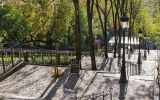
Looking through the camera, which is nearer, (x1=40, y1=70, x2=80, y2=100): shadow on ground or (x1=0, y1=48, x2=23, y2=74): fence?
(x1=40, y1=70, x2=80, y2=100): shadow on ground

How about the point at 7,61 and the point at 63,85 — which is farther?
the point at 7,61

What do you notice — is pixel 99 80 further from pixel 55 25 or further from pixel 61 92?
pixel 55 25

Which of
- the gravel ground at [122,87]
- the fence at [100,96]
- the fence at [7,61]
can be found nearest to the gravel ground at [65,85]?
the gravel ground at [122,87]

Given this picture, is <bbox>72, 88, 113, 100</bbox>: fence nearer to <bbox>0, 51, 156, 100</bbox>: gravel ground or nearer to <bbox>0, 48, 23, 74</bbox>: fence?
<bbox>0, 51, 156, 100</bbox>: gravel ground

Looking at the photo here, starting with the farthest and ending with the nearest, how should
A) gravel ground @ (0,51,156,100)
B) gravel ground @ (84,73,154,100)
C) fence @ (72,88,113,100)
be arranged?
gravel ground @ (0,51,156,100)
gravel ground @ (84,73,154,100)
fence @ (72,88,113,100)

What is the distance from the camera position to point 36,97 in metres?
18.2

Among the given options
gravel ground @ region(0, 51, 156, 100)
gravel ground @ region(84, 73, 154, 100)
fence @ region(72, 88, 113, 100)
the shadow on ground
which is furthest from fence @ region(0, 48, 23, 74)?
fence @ region(72, 88, 113, 100)

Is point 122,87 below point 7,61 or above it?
below

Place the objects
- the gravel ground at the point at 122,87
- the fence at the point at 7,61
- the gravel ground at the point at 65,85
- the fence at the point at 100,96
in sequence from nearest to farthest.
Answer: the fence at the point at 100,96 < the gravel ground at the point at 122,87 < the gravel ground at the point at 65,85 < the fence at the point at 7,61

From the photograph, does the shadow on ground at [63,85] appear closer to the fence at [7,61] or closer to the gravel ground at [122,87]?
the gravel ground at [122,87]

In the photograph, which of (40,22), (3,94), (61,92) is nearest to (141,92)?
(61,92)

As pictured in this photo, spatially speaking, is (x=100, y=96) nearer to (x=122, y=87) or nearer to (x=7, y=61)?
(x=122, y=87)

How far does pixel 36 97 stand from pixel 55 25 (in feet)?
28.9

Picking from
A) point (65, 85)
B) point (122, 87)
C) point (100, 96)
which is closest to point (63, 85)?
point (65, 85)
